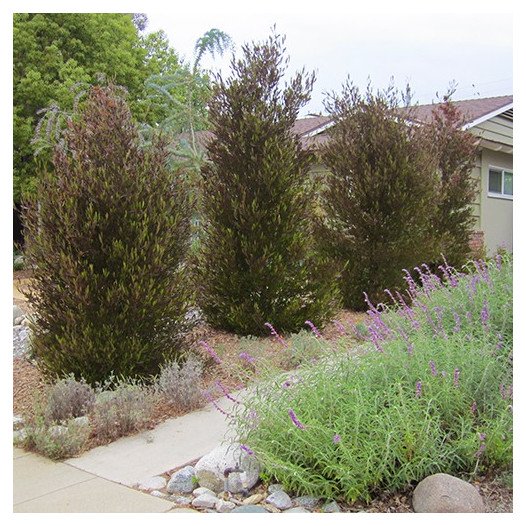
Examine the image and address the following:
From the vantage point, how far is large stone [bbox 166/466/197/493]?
332 centimetres

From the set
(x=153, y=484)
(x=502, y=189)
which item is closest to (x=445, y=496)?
(x=153, y=484)

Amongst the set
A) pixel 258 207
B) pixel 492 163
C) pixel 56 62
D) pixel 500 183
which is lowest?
pixel 258 207

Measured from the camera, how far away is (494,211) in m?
14.4

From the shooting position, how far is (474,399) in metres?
3.50

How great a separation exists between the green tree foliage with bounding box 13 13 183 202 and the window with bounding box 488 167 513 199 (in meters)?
8.16

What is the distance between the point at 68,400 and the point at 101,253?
1.16m

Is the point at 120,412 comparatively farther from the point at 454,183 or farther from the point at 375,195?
the point at 454,183

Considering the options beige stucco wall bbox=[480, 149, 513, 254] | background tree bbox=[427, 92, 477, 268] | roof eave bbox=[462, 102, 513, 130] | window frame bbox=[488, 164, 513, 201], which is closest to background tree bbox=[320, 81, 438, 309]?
background tree bbox=[427, 92, 477, 268]

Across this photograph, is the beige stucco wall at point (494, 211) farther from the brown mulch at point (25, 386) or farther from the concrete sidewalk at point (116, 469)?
the concrete sidewalk at point (116, 469)

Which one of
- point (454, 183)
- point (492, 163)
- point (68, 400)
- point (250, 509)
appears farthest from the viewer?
point (492, 163)

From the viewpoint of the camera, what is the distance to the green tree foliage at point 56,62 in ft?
48.4

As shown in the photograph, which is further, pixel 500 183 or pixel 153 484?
pixel 500 183

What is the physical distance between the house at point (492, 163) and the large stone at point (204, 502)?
33.9ft

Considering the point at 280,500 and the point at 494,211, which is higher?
the point at 494,211
